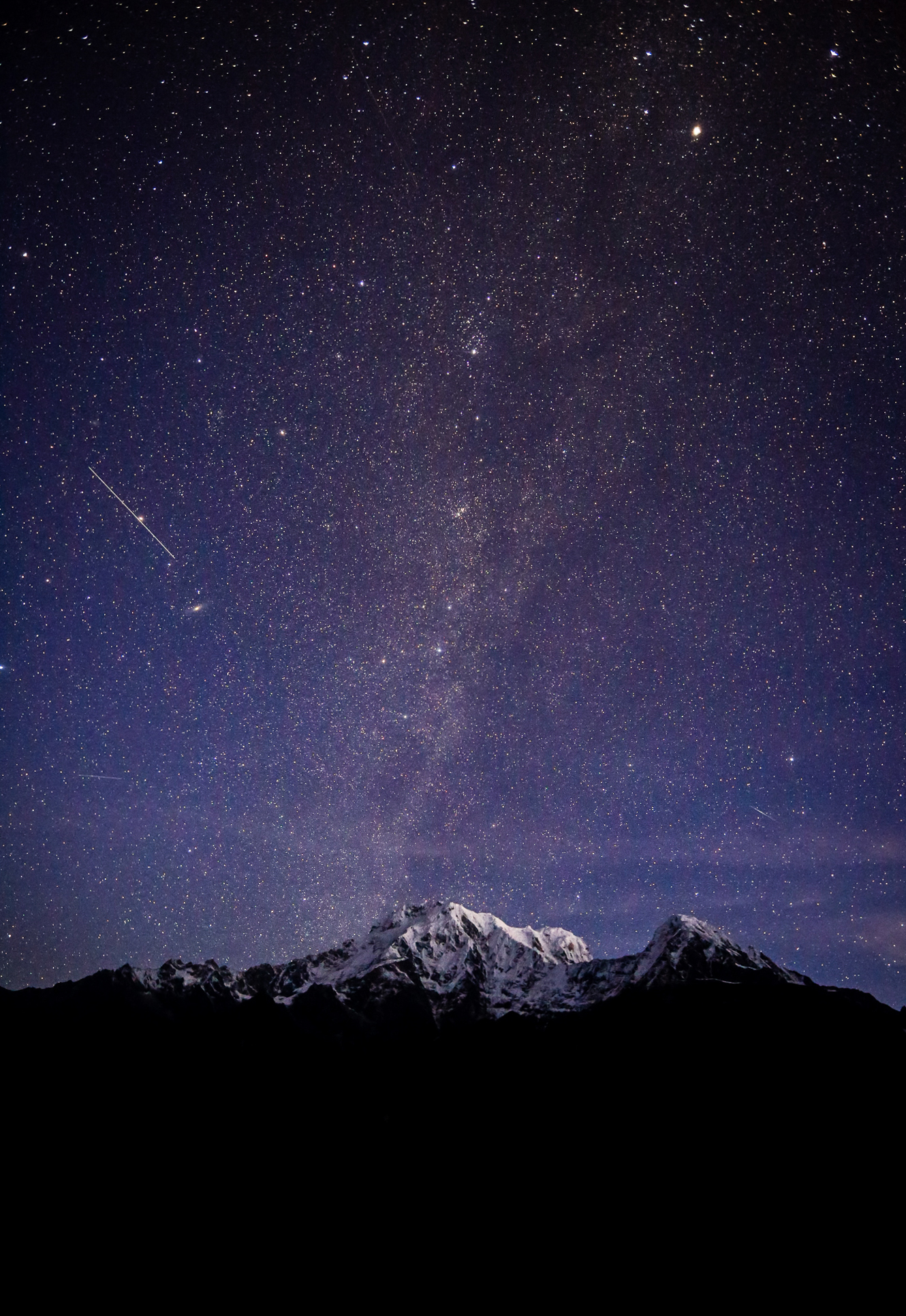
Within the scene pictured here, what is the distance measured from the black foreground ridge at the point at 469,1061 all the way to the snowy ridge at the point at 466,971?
0.79 meters

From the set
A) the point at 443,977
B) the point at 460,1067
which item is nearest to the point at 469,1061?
the point at 460,1067

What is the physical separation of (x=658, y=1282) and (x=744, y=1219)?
516 inches

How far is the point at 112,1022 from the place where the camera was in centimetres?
9681

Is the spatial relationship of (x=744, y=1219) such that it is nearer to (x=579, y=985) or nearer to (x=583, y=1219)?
(x=583, y=1219)

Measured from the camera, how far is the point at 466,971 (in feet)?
449

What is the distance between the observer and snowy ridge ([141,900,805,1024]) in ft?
373

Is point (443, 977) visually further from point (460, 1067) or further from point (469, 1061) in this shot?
point (460, 1067)

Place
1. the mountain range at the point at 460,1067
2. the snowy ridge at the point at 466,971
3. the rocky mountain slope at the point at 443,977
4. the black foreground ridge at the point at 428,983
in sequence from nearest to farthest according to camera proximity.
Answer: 1. the mountain range at the point at 460,1067
2. the black foreground ridge at the point at 428,983
3. the rocky mountain slope at the point at 443,977
4. the snowy ridge at the point at 466,971

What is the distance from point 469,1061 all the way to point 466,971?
48273 millimetres

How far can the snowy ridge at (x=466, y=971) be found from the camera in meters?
114

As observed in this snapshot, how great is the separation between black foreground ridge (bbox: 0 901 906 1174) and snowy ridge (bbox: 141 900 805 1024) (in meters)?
0.79

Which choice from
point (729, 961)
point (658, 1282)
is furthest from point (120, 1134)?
point (729, 961)

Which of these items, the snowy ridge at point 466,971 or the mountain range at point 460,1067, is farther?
the snowy ridge at point 466,971

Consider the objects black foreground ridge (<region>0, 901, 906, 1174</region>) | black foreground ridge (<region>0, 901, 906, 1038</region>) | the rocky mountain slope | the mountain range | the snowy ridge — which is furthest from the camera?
the snowy ridge
